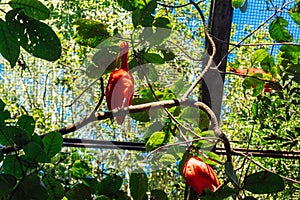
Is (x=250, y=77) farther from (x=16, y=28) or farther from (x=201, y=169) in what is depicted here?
(x=16, y=28)

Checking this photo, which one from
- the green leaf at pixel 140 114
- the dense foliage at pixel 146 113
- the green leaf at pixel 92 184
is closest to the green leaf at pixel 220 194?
the dense foliage at pixel 146 113

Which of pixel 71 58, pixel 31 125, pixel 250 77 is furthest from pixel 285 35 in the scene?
pixel 71 58

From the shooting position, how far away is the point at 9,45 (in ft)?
1.19

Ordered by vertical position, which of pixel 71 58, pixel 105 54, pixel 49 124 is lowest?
pixel 49 124

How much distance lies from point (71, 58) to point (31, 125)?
157cm

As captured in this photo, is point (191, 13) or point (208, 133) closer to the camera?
point (208, 133)

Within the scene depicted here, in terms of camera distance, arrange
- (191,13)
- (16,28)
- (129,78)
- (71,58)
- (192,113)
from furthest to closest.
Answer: (71,58), (191,13), (192,113), (129,78), (16,28)

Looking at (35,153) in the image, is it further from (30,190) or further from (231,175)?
(231,175)

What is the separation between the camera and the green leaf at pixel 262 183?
1.27ft

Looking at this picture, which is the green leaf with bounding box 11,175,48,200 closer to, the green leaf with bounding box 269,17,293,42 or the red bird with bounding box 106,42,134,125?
→ the red bird with bounding box 106,42,134,125

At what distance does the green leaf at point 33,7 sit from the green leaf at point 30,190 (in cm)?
13

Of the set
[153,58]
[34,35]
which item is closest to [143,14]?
[153,58]

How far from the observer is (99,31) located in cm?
53

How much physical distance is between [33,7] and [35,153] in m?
0.12
